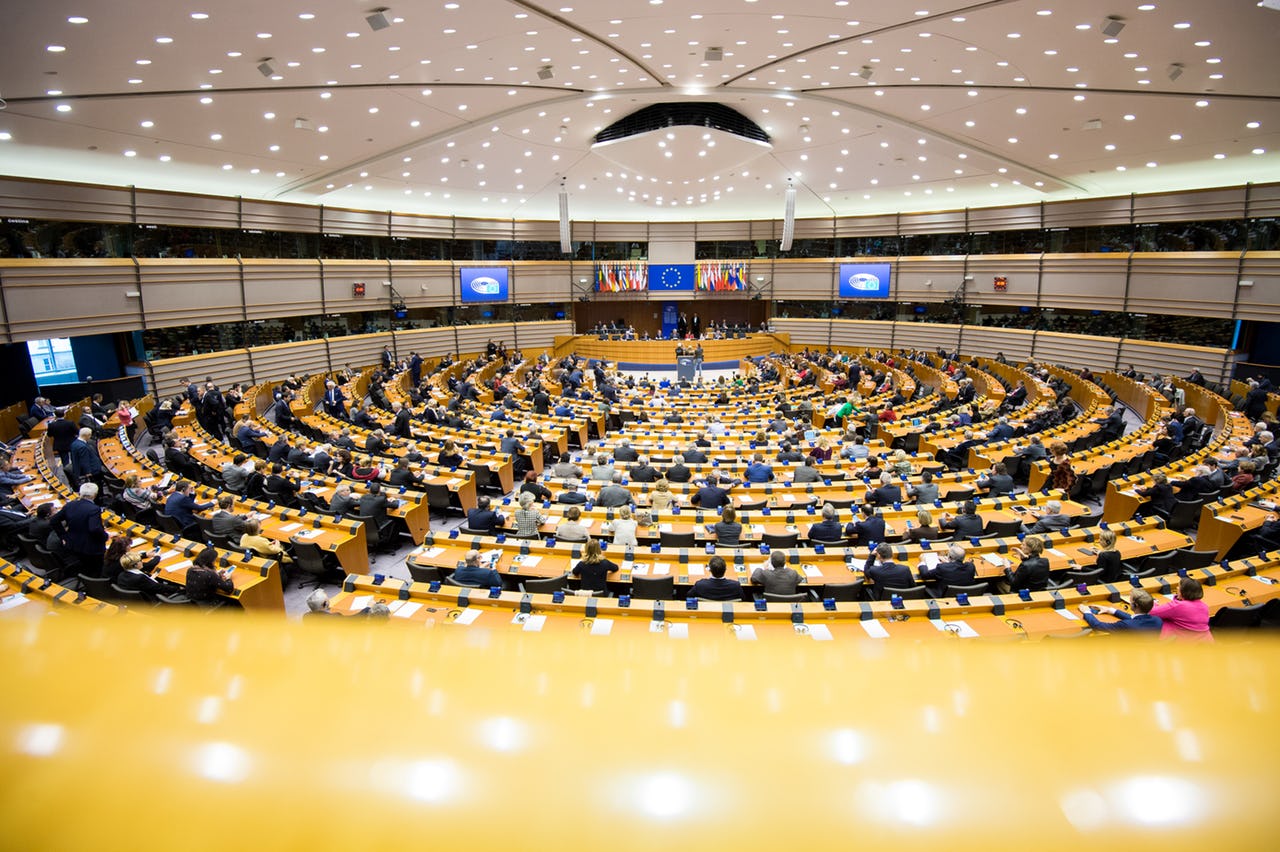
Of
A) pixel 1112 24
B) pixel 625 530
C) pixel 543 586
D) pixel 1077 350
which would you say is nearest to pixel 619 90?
pixel 1112 24

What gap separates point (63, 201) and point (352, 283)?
436 inches

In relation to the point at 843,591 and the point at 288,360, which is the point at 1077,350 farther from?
the point at 288,360

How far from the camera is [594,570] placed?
7.84 meters

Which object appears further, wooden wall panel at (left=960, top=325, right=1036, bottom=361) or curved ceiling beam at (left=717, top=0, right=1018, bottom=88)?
wooden wall panel at (left=960, top=325, right=1036, bottom=361)

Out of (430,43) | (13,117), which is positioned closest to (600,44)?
(430,43)

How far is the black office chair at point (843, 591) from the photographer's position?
302 inches

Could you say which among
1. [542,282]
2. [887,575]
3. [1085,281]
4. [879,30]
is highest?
[879,30]

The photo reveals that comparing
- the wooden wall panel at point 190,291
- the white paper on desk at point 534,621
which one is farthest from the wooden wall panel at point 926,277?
the white paper on desk at point 534,621

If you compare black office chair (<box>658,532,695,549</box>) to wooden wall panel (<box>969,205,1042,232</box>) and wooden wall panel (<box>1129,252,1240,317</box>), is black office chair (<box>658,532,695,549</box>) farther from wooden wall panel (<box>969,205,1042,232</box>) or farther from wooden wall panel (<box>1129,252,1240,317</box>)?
wooden wall panel (<box>969,205,1042,232</box>)

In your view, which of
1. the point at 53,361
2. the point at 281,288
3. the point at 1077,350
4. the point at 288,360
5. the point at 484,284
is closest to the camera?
the point at 53,361

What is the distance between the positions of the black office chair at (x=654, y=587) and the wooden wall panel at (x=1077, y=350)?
26383 millimetres

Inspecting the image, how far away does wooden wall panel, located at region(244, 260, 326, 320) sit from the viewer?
2494cm

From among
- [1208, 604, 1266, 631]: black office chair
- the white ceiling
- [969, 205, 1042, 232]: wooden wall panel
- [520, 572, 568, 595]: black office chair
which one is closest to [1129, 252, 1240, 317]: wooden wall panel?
the white ceiling

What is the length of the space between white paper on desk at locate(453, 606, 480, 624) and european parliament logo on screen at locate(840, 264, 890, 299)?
107 feet
